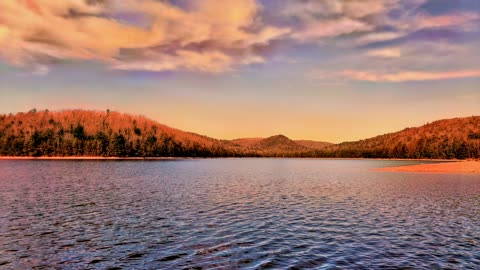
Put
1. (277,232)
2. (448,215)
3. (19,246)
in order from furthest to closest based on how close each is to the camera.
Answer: (448,215) → (277,232) → (19,246)

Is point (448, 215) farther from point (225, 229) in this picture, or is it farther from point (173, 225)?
point (173, 225)

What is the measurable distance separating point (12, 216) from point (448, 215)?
136 ft

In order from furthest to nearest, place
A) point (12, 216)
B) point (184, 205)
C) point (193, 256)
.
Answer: point (184, 205) → point (12, 216) → point (193, 256)

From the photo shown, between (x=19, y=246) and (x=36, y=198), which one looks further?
(x=36, y=198)

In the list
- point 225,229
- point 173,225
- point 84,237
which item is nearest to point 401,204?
point 225,229

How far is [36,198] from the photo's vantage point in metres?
44.3

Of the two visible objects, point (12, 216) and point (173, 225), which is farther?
point (12, 216)

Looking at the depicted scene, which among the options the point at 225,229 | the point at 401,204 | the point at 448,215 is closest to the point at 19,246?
the point at 225,229

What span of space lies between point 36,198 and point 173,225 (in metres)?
24.8

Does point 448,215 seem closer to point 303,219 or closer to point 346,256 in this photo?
point 303,219

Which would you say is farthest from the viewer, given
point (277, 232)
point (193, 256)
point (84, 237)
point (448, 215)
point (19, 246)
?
point (448, 215)

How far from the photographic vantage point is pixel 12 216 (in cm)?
3216

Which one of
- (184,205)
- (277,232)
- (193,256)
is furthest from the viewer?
(184,205)

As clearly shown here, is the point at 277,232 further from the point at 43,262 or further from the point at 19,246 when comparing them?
the point at 19,246
